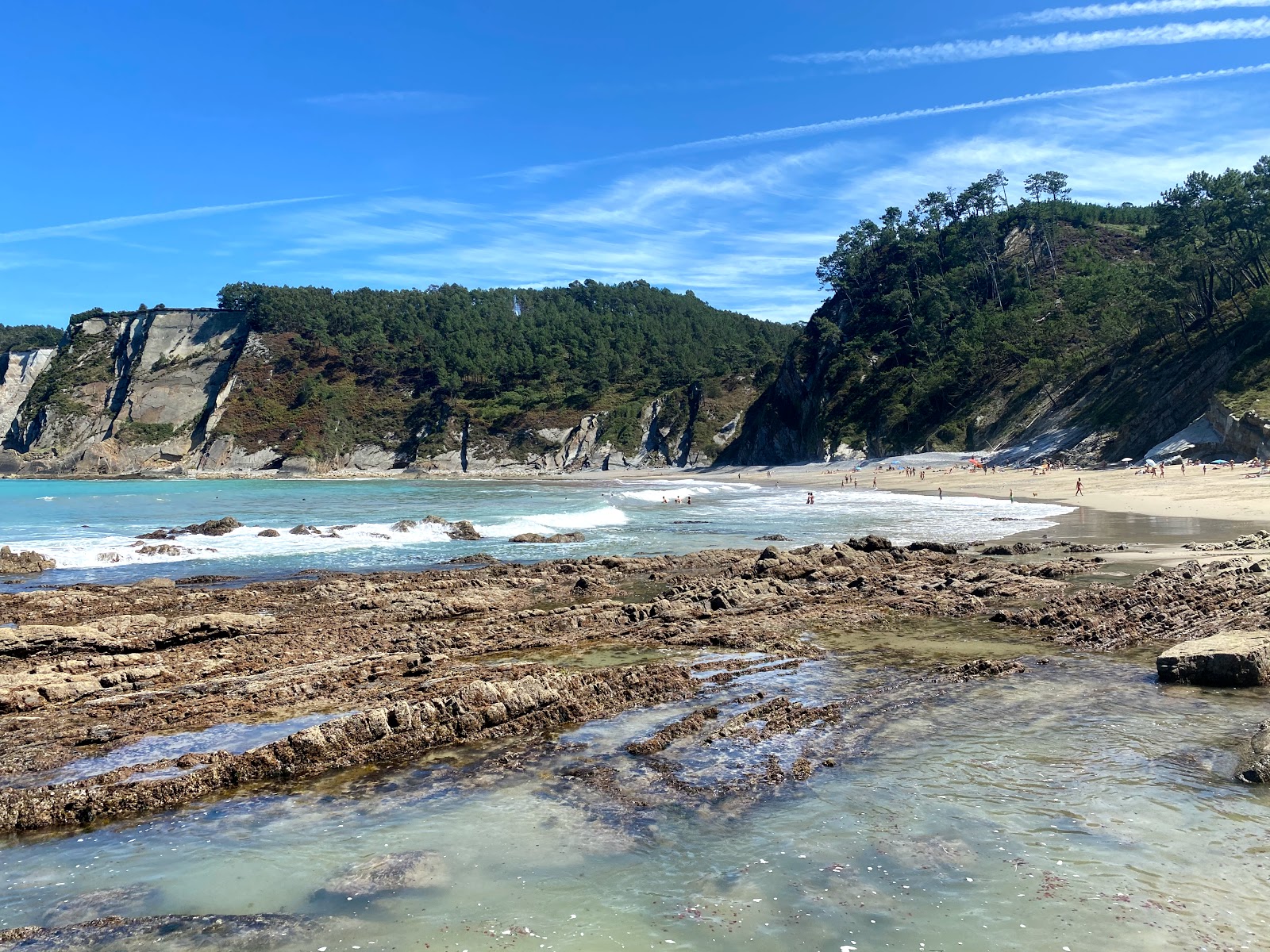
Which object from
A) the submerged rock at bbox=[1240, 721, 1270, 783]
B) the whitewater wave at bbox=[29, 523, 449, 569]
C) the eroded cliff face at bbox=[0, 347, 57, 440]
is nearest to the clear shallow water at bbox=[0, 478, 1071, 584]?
the whitewater wave at bbox=[29, 523, 449, 569]

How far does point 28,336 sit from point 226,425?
77.0 meters

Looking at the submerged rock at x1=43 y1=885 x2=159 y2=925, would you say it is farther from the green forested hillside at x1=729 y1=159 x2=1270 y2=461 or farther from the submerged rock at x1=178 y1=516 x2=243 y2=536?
the green forested hillside at x1=729 y1=159 x2=1270 y2=461

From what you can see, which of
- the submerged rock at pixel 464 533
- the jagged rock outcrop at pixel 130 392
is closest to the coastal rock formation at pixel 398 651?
the submerged rock at pixel 464 533

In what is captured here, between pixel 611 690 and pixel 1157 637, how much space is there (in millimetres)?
7670

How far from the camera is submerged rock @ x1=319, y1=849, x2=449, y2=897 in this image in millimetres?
4820

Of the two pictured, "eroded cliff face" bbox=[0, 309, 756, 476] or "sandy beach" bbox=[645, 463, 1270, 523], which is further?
"eroded cliff face" bbox=[0, 309, 756, 476]

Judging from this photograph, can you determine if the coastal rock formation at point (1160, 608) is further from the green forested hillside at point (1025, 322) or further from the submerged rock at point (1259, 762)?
the green forested hillside at point (1025, 322)

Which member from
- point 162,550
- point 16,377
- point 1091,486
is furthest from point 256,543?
point 16,377

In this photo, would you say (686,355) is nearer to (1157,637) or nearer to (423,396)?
(423,396)

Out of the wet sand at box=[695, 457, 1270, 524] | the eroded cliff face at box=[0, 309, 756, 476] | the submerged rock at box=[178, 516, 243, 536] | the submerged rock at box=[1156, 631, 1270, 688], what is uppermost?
the eroded cliff face at box=[0, 309, 756, 476]

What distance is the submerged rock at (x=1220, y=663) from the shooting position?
8305mm

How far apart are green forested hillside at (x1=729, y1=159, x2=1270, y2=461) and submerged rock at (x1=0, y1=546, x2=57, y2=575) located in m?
54.5

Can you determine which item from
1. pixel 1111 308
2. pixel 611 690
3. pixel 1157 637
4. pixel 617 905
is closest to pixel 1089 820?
pixel 617 905

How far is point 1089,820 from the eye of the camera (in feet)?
17.8
